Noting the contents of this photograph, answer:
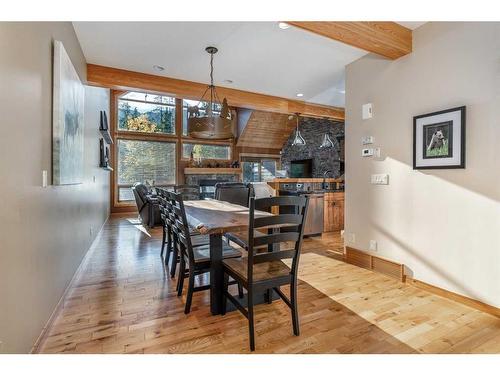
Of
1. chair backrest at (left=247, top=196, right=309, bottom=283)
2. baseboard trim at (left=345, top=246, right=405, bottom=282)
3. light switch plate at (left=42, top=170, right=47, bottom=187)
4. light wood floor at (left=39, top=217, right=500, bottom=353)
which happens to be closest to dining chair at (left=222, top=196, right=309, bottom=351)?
chair backrest at (left=247, top=196, right=309, bottom=283)

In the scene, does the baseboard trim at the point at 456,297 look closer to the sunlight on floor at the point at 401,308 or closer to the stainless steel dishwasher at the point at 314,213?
the sunlight on floor at the point at 401,308

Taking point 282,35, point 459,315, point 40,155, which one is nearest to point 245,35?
point 282,35

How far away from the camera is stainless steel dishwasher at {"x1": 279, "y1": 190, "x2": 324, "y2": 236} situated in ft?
15.8

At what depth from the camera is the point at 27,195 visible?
1.60 m

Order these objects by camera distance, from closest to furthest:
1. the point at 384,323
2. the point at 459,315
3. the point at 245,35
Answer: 1. the point at 384,323
2. the point at 459,315
3. the point at 245,35

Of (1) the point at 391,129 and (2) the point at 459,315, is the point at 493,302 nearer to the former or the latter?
(2) the point at 459,315

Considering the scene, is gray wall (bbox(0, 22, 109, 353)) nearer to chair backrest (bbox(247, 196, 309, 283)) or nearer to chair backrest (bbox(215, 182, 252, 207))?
chair backrest (bbox(247, 196, 309, 283))

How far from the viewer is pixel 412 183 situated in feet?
9.19

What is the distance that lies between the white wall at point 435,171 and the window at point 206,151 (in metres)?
6.93

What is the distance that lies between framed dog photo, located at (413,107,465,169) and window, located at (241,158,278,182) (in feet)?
25.5
